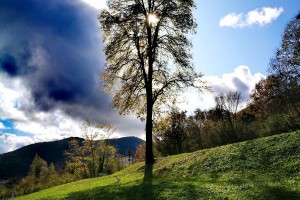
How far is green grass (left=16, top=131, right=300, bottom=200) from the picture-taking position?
44.5 ft

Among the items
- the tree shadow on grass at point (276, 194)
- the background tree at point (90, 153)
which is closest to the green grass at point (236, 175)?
the tree shadow on grass at point (276, 194)

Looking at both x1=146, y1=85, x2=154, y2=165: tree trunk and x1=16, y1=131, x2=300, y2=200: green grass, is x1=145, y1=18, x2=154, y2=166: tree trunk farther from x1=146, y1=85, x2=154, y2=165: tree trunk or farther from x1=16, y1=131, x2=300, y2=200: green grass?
x1=16, y1=131, x2=300, y2=200: green grass

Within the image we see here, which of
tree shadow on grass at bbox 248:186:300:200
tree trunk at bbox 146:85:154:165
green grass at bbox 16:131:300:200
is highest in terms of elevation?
tree trunk at bbox 146:85:154:165

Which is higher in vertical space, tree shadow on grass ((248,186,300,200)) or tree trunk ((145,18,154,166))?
tree trunk ((145,18,154,166))

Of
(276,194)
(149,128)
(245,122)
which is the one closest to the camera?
(276,194)

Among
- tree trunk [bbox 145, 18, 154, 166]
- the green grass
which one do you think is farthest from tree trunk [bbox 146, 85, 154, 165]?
the green grass

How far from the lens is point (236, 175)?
1814cm

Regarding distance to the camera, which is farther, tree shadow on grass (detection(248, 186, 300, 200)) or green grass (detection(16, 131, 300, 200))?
green grass (detection(16, 131, 300, 200))

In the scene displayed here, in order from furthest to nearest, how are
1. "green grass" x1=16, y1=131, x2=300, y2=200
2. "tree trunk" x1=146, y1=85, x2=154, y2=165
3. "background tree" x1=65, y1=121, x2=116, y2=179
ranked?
"background tree" x1=65, y1=121, x2=116, y2=179 < "tree trunk" x1=146, y1=85, x2=154, y2=165 < "green grass" x1=16, y1=131, x2=300, y2=200

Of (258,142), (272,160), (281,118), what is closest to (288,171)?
(272,160)

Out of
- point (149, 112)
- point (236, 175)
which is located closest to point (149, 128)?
point (149, 112)

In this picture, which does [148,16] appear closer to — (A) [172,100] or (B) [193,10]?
(B) [193,10]

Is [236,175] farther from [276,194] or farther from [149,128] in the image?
[149,128]

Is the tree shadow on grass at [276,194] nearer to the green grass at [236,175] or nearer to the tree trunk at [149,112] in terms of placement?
the green grass at [236,175]
